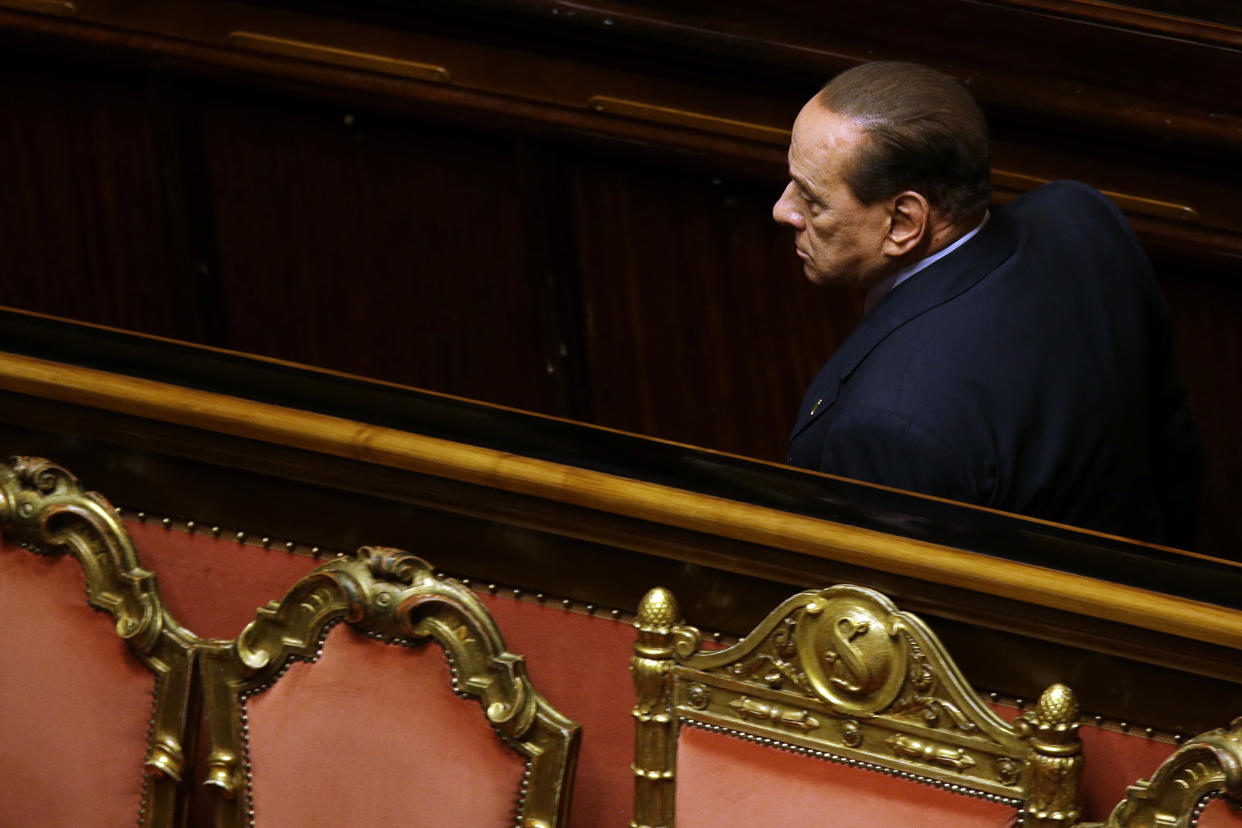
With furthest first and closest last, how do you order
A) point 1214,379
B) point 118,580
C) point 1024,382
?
point 1214,379
point 1024,382
point 118,580

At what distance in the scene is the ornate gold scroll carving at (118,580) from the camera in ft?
4.01

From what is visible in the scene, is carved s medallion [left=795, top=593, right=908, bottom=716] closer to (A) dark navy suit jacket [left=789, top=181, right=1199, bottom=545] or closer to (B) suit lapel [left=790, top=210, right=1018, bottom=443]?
(A) dark navy suit jacket [left=789, top=181, right=1199, bottom=545]

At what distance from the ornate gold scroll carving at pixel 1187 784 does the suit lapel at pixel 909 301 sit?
1.68ft

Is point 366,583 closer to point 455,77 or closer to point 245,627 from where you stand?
point 245,627

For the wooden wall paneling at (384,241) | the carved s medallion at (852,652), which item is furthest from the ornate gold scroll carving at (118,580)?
the wooden wall paneling at (384,241)

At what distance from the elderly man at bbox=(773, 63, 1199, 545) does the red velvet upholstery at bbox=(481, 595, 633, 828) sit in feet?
0.98

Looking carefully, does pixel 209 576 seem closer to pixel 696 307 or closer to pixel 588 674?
pixel 588 674

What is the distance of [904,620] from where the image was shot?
3.43 feet

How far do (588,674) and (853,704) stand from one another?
0.20 meters

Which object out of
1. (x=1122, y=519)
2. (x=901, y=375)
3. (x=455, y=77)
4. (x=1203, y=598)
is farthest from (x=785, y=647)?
(x=455, y=77)

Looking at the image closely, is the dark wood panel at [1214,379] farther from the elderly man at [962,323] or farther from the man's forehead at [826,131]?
the man's forehead at [826,131]

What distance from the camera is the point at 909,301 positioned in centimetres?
147

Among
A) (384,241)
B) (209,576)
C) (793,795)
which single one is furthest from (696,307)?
(793,795)

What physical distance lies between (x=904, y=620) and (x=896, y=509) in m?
0.08
